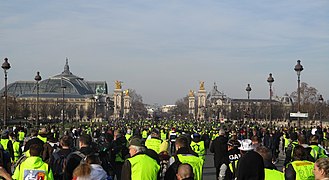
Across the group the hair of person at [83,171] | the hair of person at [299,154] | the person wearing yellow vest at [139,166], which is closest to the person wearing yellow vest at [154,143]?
the person wearing yellow vest at [139,166]

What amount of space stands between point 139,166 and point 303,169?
2.37m

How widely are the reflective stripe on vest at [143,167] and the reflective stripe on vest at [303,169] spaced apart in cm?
203

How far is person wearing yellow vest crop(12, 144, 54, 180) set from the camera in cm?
859

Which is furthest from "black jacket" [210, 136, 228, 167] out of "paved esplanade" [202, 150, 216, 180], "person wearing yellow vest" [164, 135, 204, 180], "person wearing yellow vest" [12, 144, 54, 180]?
"paved esplanade" [202, 150, 216, 180]

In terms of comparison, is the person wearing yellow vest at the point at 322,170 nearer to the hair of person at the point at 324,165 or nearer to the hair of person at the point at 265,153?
the hair of person at the point at 324,165

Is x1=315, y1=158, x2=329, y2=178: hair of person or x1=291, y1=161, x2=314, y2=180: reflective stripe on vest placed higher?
x1=315, y1=158, x2=329, y2=178: hair of person

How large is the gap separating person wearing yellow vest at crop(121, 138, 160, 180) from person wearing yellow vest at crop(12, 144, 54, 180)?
1.12 metres

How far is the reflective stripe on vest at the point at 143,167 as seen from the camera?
863cm

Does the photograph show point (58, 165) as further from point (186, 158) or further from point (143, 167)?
point (186, 158)

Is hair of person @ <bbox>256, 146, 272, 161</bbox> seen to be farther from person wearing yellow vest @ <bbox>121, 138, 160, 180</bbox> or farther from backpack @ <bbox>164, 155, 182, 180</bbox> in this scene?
person wearing yellow vest @ <bbox>121, 138, 160, 180</bbox>

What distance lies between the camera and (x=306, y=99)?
→ 12862 centimetres

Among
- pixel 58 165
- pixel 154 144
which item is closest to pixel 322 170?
pixel 58 165

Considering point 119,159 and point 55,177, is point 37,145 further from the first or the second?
point 119,159

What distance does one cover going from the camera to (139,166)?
341 inches
